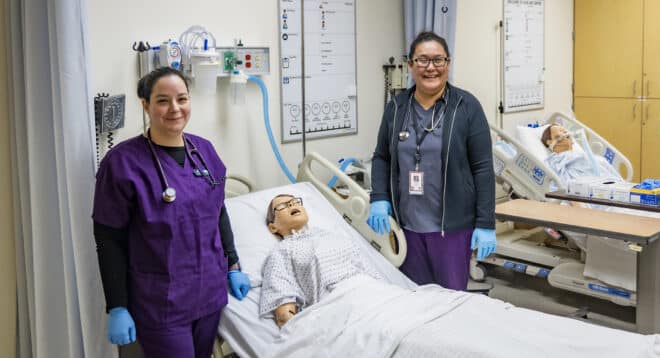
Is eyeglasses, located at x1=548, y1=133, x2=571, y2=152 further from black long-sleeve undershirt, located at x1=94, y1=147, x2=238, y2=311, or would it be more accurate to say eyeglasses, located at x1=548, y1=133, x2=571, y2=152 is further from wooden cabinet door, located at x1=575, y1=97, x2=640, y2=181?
black long-sleeve undershirt, located at x1=94, y1=147, x2=238, y2=311

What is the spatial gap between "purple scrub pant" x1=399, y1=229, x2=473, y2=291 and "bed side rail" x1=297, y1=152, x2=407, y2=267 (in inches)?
1.9

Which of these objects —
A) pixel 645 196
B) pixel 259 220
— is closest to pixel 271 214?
pixel 259 220

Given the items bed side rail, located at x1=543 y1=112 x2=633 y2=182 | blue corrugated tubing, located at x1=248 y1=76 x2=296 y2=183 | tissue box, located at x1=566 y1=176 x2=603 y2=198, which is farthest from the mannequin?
bed side rail, located at x1=543 y1=112 x2=633 y2=182

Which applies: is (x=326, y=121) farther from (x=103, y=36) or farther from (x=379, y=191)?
(x=103, y=36)

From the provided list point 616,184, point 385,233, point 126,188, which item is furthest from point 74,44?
point 616,184

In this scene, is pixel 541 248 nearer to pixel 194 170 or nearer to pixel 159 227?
pixel 194 170

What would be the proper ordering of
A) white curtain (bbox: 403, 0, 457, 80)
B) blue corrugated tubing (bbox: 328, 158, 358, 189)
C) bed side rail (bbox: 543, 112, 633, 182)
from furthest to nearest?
1. bed side rail (bbox: 543, 112, 633, 182)
2. white curtain (bbox: 403, 0, 457, 80)
3. blue corrugated tubing (bbox: 328, 158, 358, 189)

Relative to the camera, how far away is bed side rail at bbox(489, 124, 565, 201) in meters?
3.92

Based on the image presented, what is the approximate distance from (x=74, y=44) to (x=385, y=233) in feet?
4.76

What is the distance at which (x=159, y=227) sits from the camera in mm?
2176

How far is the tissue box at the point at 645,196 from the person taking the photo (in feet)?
10.8

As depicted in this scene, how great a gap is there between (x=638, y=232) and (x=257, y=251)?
5.33 feet

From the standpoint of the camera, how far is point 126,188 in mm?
2133

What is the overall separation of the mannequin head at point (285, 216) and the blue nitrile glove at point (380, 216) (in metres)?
0.27
